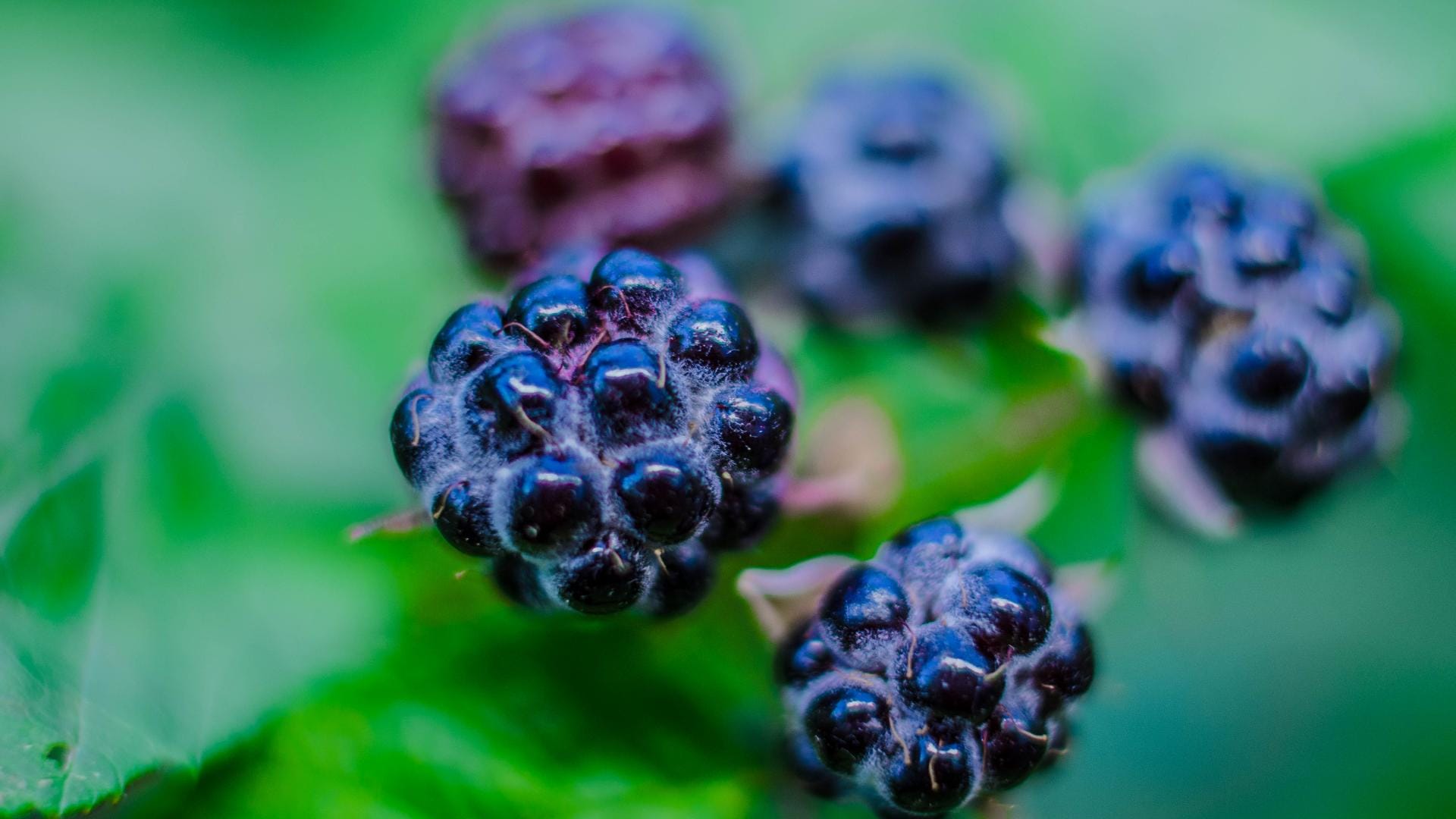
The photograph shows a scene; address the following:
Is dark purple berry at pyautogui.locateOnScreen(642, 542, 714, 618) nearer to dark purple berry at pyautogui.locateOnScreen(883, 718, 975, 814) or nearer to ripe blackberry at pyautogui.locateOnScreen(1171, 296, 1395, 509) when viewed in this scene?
dark purple berry at pyautogui.locateOnScreen(883, 718, 975, 814)

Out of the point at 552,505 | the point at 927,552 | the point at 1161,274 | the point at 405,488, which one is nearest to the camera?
the point at 552,505

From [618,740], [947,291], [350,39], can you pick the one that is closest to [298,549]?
[618,740]

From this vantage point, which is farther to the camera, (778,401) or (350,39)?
(350,39)

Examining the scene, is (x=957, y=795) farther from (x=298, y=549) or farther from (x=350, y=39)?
(x=350, y=39)

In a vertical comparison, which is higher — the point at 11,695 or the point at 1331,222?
the point at 1331,222

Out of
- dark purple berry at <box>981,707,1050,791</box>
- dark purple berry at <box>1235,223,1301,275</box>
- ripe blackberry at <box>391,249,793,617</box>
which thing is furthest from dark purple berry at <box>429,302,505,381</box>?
dark purple berry at <box>1235,223,1301,275</box>

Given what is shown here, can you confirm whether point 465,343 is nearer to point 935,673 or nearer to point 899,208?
point 935,673

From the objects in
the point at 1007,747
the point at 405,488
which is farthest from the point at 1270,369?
the point at 405,488
